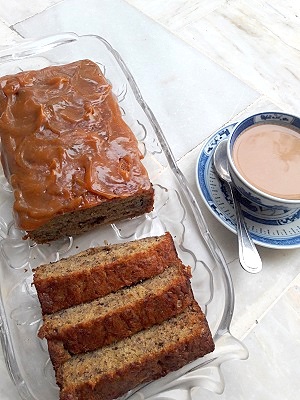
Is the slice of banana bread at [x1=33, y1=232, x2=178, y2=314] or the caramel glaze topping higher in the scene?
the caramel glaze topping

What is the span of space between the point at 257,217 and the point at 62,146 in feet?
2.53

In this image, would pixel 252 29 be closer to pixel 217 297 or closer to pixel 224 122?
pixel 224 122

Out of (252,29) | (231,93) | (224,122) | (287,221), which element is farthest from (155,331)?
(252,29)

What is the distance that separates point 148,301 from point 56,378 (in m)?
0.35

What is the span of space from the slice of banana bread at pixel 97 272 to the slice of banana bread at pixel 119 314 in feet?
0.08

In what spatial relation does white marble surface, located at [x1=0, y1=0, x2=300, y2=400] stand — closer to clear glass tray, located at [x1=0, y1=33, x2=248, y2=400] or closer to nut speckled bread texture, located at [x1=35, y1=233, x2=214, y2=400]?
clear glass tray, located at [x1=0, y1=33, x2=248, y2=400]

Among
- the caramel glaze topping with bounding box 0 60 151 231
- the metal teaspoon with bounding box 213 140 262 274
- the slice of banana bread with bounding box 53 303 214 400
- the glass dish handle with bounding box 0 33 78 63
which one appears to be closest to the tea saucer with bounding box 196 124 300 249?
the metal teaspoon with bounding box 213 140 262 274

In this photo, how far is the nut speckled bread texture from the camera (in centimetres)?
146

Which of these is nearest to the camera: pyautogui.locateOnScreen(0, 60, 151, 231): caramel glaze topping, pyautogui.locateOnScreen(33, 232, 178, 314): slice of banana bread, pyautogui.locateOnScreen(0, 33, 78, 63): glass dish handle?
pyautogui.locateOnScreen(33, 232, 178, 314): slice of banana bread

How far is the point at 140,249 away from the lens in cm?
167

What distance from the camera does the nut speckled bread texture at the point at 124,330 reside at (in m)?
1.46

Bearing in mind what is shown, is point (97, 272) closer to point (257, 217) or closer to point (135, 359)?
point (135, 359)

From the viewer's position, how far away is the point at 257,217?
1.88 meters

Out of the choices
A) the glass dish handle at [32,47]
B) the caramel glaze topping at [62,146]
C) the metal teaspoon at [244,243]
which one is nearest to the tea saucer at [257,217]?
the metal teaspoon at [244,243]
